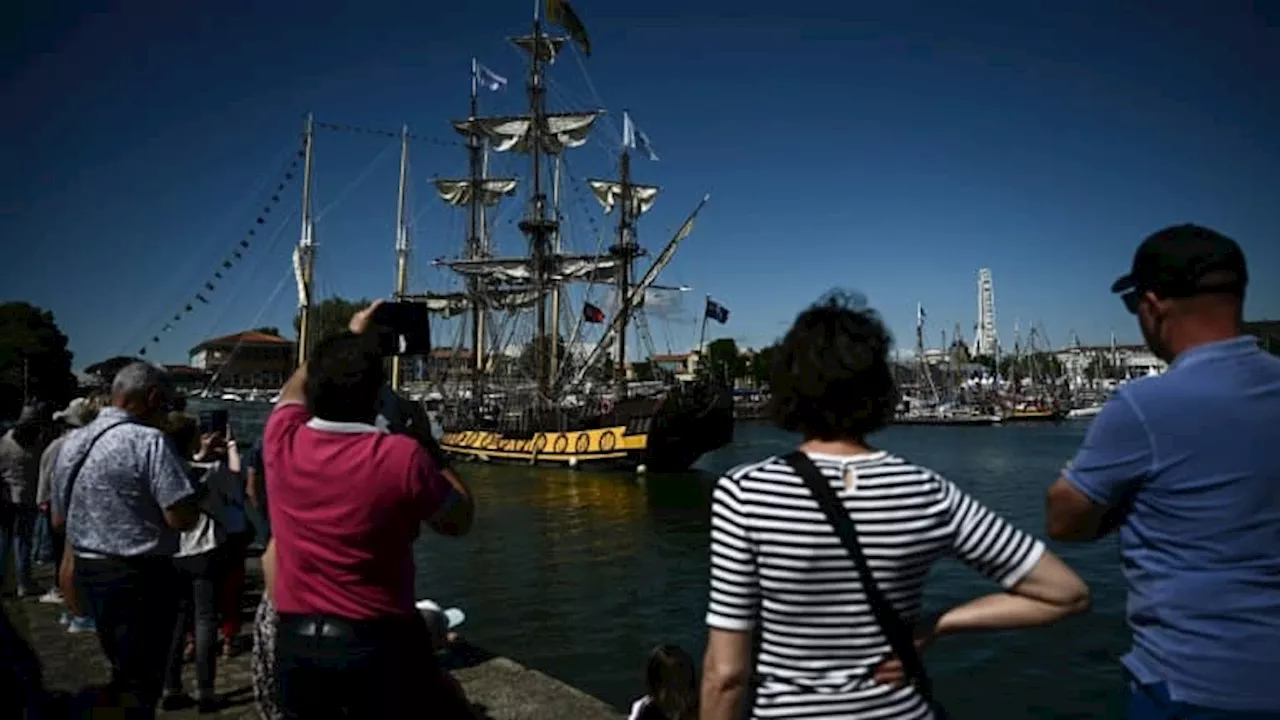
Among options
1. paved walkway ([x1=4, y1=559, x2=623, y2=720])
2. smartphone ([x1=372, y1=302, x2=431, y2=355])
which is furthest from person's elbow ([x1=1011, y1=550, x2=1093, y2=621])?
paved walkway ([x1=4, y1=559, x2=623, y2=720])

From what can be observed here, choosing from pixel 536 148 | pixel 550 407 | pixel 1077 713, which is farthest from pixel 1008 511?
pixel 536 148

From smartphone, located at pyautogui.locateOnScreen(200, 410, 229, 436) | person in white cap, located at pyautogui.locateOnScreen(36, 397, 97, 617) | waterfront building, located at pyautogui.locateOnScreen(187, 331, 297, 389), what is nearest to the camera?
smartphone, located at pyautogui.locateOnScreen(200, 410, 229, 436)

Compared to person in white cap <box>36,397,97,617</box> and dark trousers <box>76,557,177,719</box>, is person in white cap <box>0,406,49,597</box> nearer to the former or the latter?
person in white cap <box>36,397,97,617</box>

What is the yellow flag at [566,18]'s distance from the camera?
56.1 m

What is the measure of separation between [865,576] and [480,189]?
71.9m

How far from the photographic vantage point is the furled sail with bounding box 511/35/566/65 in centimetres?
5747

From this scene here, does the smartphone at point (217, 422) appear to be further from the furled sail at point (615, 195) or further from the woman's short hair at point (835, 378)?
the furled sail at point (615, 195)

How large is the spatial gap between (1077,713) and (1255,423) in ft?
29.8

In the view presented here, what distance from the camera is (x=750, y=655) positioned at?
2.04 metres

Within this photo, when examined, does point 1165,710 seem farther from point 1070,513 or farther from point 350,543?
point 350,543

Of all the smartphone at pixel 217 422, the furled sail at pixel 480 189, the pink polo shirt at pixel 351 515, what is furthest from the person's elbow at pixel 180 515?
the furled sail at pixel 480 189

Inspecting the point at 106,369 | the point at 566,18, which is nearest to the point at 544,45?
the point at 566,18

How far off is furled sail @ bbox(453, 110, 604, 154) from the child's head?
5561cm

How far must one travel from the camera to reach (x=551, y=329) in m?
55.7
